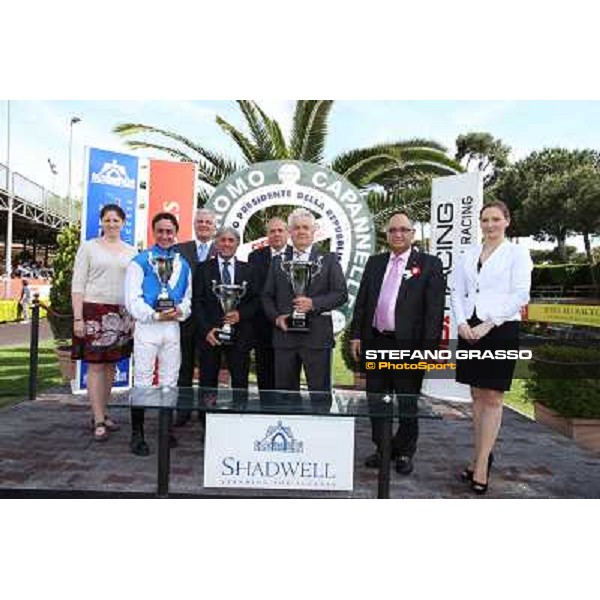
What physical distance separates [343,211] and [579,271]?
1.64m

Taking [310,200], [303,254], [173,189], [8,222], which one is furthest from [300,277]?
[8,222]

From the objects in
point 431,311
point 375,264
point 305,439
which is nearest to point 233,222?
point 375,264

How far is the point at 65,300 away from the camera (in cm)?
602

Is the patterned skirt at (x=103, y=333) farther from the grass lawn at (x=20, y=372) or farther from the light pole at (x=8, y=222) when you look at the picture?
the grass lawn at (x=20, y=372)

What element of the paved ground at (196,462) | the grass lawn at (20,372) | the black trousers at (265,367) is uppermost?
the black trousers at (265,367)

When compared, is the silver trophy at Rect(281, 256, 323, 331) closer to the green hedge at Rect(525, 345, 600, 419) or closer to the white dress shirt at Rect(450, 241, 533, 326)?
the white dress shirt at Rect(450, 241, 533, 326)

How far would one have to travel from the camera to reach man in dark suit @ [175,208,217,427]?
4.03m

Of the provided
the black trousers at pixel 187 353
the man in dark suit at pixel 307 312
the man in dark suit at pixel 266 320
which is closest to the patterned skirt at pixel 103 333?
the black trousers at pixel 187 353

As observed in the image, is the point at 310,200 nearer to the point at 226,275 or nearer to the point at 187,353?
the point at 226,275

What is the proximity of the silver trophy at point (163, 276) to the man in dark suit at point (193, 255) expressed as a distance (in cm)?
44

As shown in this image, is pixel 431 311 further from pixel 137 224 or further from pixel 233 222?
pixel 137 224

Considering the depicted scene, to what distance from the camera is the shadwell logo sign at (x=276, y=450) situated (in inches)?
116

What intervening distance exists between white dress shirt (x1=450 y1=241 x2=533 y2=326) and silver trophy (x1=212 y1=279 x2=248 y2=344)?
47.1 inches

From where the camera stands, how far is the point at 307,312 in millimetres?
3355
